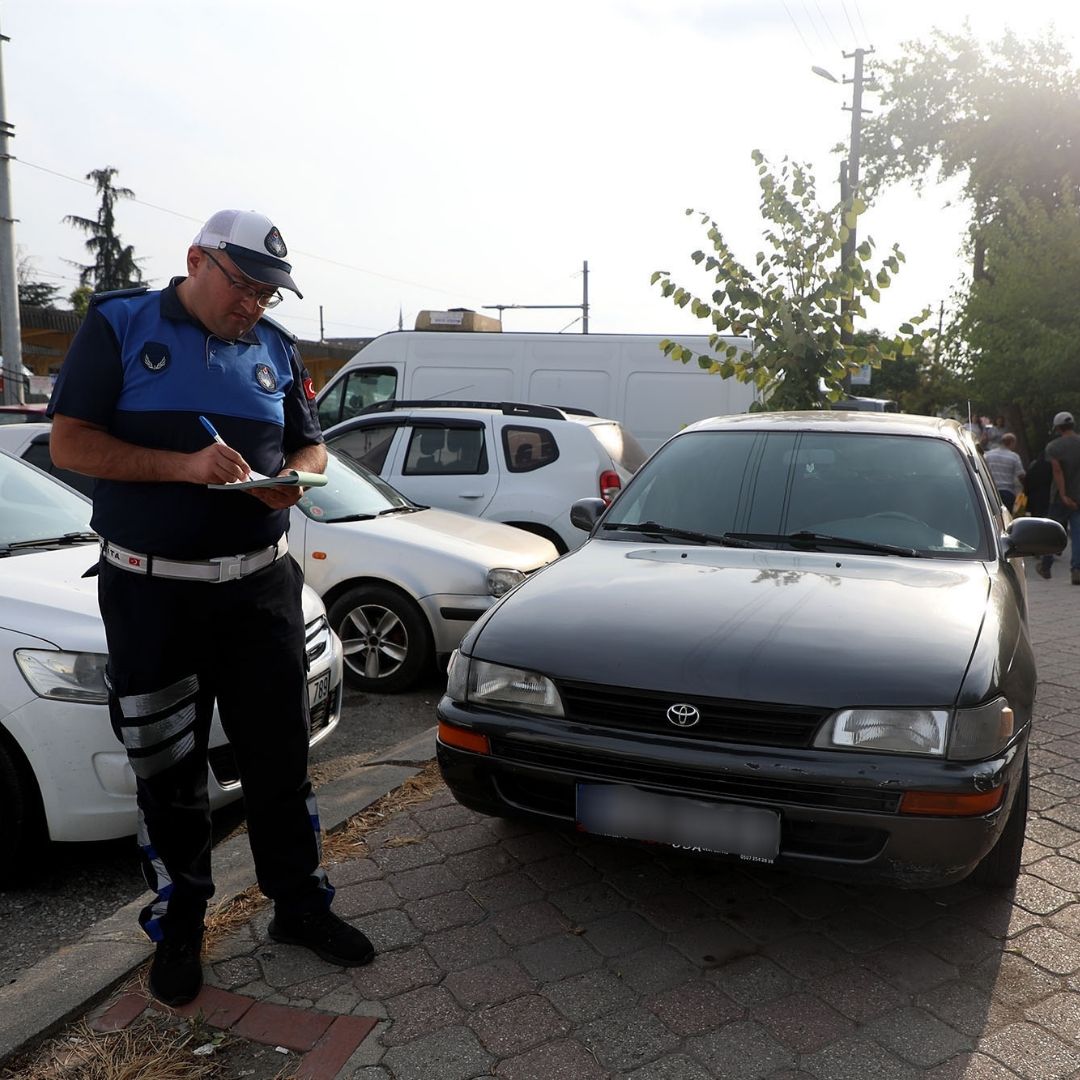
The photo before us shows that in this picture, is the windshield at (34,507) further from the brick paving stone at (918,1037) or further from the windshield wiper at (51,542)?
the brick paving stone at (918,1037)

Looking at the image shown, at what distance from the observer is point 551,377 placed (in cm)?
1317

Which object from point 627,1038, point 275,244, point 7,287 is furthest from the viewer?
point 7,287

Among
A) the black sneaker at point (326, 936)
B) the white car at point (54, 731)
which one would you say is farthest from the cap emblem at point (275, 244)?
the black sneaker at point (326, 936)

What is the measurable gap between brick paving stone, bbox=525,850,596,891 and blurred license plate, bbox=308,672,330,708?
45.3 inches

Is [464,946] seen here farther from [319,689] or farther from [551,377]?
[551,377]

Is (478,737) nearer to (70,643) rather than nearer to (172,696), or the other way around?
(172,696)

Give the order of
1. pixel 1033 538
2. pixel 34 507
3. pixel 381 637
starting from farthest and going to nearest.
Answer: pixel 381 637 < pixel 34 507 < pixel 1033 538

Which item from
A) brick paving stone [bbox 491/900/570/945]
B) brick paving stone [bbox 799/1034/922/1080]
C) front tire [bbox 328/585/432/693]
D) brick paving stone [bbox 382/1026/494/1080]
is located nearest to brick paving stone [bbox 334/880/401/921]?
brick paving stone [bbox 491/900/570/945]

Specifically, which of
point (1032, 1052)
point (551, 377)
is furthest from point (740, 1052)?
point (551, 377)

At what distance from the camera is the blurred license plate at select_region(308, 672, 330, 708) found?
4.14 metres

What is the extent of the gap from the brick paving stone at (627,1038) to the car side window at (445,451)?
6.34 meters

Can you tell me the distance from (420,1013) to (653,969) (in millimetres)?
639

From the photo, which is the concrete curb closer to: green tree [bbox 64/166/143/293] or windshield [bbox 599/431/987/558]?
windshield [bbox 599/431/987/558]

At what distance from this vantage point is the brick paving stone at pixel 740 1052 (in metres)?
2.42
